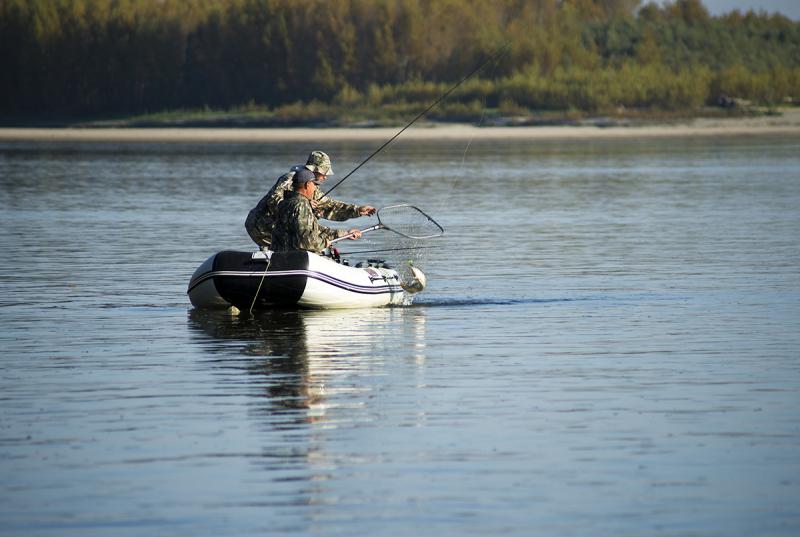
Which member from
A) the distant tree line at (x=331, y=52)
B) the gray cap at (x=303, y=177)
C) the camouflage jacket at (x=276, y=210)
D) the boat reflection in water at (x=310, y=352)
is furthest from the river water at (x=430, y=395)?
the distant tree line at (x=331, y=52)

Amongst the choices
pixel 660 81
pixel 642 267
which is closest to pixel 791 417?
pixel 642 267

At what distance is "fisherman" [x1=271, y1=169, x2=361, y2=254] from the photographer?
16.3 m

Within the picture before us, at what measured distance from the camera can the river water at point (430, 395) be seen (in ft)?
28.5

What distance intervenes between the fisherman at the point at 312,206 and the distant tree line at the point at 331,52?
224ft

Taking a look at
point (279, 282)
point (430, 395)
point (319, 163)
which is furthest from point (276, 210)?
point (430, 395)

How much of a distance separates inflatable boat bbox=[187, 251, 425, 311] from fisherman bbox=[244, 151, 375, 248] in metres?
0.53

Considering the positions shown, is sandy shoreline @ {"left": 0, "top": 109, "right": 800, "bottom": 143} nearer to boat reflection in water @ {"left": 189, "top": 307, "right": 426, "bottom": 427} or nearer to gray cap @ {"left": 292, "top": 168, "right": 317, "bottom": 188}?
gray cap @ {"left": 292, "top": 168, "right": 317, "bottom": 188}

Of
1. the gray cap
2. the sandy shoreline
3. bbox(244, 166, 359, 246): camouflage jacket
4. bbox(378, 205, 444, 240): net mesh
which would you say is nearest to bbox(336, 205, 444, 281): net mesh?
bbox(378, 205, 444, 240): net mesh

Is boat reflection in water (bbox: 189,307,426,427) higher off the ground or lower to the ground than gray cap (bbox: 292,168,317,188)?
lower

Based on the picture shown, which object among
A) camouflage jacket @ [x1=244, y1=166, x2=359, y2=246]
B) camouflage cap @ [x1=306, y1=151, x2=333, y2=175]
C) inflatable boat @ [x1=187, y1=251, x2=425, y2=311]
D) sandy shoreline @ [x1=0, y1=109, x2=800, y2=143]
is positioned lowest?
sandy shoreline @ [x1=0, y1=109, x2=800, y2=143]

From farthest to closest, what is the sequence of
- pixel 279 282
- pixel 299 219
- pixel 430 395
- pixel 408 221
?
pixel 408 221
pixel 299 219
pixel 279 282
pixel 430 395

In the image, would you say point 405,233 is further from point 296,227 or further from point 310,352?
point 310,352

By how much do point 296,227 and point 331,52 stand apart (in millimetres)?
81652

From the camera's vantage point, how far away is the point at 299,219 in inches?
640
